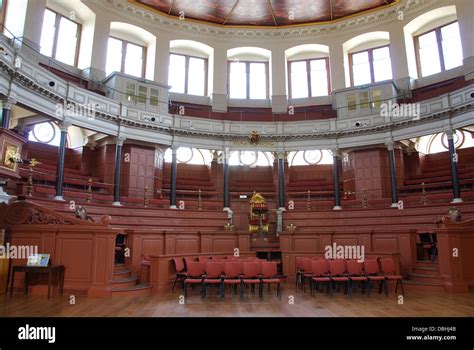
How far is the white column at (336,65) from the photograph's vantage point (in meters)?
16.7

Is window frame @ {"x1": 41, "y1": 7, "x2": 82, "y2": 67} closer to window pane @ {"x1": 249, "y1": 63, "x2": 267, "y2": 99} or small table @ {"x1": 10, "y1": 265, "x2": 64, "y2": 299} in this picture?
window pane @ {"x1": 249, "y1": 63, "x2": 267, "y2": 99}

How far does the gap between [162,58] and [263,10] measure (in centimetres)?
514

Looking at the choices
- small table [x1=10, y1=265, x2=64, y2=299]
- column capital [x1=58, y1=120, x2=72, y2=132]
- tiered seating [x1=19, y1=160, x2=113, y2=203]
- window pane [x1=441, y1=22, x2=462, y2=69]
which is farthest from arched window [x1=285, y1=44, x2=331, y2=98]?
small table [x1=10, y1=265, x2=64, y2=299]

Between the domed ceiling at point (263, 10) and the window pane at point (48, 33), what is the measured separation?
342cm

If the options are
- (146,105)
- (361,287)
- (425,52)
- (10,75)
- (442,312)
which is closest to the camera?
(442,312)

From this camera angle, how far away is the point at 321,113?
16.8 m

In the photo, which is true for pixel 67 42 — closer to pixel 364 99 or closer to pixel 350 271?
pixel 364 99

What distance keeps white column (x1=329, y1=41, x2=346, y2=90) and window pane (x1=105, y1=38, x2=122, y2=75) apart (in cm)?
975

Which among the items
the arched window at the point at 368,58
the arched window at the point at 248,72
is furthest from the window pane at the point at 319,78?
the arched window at the point at 248,72

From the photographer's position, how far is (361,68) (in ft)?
56.3

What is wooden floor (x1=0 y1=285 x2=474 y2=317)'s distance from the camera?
531 cm
